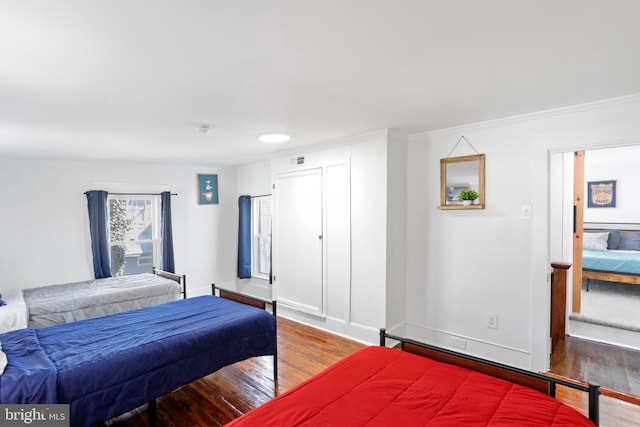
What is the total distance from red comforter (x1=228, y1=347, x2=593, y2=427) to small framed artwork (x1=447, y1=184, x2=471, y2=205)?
190cm

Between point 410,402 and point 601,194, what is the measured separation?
7.33 metres

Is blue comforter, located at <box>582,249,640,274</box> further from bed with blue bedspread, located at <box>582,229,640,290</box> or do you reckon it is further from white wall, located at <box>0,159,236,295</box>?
white wall, located at <box>0,159,236,295</box>

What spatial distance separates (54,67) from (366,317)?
331 cm

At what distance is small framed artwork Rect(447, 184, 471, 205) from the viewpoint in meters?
3.29

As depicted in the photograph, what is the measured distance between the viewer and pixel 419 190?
3600 millimetres

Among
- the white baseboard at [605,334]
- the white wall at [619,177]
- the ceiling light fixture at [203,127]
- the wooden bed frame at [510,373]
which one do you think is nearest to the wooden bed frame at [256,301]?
the wooden bed frame at [510,373]

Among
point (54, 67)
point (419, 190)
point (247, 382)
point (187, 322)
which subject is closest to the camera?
point (54, 67)

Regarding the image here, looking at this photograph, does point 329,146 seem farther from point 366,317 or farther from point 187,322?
point 187,322

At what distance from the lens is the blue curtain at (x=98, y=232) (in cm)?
471

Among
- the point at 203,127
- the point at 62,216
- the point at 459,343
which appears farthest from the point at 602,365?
the point at 62,216

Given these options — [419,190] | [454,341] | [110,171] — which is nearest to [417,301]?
[454,341]

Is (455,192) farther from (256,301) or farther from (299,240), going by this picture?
(256,301)

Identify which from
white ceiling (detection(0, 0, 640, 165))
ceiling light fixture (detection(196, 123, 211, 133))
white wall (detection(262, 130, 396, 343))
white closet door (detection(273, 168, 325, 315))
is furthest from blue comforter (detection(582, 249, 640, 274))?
ceiling light fixture (detection(196, 123, 211, 133))

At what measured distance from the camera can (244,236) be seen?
5723 millimetres
